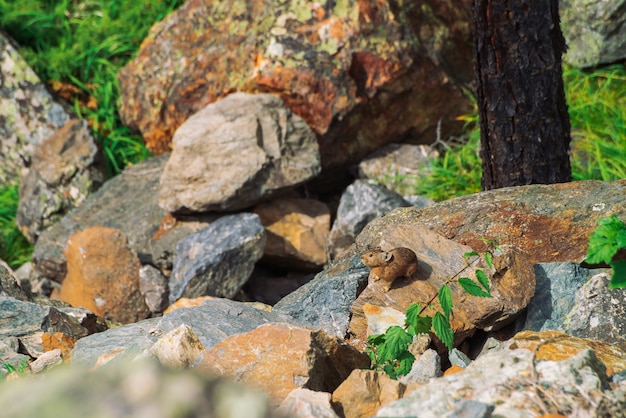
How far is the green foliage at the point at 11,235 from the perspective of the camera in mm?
5754

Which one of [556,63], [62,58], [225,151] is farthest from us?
[62,58]

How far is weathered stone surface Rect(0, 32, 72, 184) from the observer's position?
5910 mm

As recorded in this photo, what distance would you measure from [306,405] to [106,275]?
2929mm

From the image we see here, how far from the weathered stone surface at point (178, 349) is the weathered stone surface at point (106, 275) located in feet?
7.14

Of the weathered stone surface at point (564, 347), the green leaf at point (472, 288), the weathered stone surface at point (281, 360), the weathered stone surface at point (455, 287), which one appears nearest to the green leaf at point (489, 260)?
the weathered stone surface at point (455, 287)

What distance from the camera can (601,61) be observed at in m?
5.47

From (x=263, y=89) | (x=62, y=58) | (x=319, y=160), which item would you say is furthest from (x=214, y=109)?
(x=62, y=58)

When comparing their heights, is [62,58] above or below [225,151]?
above

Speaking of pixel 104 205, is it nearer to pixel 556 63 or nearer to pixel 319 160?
pixel 319 160

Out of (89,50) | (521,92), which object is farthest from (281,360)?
(89,50)

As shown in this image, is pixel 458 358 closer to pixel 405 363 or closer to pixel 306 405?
pixel 405 363

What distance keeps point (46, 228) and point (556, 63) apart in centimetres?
361

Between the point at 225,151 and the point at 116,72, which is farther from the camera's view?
the point at 116,72

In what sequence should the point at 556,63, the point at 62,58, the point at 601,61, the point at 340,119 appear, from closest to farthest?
the point at 556,63
the point at 340,119
the point at 601,61
the point at 62,58
